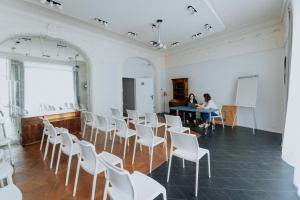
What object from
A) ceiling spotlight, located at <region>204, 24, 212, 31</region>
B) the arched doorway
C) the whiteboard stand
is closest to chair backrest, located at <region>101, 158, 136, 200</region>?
ceiling spotlight, located at <region>204, 24, 212, 31</region>

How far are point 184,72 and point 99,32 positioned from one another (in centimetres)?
425

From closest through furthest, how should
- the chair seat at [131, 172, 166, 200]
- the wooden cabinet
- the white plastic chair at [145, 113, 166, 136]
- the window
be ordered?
the chair seat at [131, 172, 166, 200], the white plastic chair at [145, 113, 166, 136], the wooden cabinet, the window

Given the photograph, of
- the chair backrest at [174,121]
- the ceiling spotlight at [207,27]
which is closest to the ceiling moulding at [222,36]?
the ceiling spotlight at [207,27]

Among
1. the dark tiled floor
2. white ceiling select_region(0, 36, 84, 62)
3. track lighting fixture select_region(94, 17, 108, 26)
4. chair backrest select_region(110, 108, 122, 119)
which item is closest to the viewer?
the dark tiled floor

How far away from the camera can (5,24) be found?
3381mm

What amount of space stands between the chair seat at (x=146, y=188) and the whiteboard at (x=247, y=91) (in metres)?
4.79

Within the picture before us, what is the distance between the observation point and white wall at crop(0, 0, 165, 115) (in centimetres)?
349

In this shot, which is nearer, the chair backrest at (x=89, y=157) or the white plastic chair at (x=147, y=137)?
the chair backrest at (x=89, y=157)

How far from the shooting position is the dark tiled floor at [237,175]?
198 centimetres

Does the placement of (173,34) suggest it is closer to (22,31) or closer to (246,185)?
(22,31)

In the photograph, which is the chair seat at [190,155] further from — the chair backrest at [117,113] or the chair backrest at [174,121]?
the chair backrest at [117,113]

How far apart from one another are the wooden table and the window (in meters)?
2.93

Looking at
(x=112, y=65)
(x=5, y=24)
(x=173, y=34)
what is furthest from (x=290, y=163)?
(x=5, y=24)

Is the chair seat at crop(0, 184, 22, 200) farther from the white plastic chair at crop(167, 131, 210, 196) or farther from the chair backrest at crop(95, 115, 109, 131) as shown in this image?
the chair backrest at crop(95, 115, 109, 131)
